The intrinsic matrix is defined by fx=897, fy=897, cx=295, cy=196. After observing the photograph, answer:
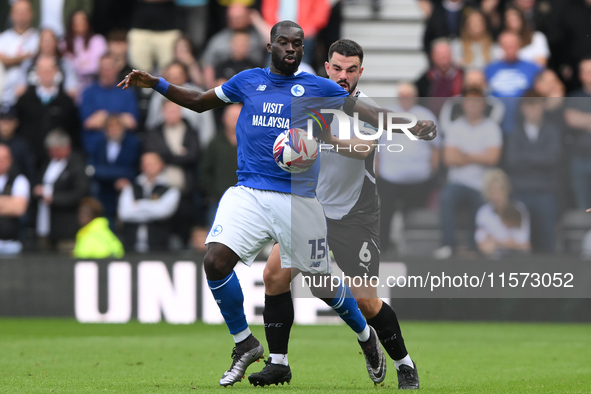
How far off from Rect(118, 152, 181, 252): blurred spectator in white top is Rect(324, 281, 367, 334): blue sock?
6.08 metres

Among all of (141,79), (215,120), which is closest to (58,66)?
(215,120)

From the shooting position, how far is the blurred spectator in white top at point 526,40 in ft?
42.3

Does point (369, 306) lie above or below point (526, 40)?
below

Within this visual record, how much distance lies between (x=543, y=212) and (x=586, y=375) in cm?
414

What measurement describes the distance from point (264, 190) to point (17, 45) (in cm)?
899

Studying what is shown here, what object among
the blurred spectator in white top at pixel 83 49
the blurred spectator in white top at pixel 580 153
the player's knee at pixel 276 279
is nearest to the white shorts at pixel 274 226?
the player's knee at pixel 276 279

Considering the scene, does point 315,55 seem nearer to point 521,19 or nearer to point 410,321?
point 521,19

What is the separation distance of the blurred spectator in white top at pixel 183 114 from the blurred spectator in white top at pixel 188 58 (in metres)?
0.31

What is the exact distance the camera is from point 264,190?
19.9 ft

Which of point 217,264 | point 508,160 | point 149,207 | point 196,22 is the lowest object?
point 149,207

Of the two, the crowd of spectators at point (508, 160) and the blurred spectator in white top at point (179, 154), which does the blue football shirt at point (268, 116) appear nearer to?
the crowd of spectators at point (508, 160)

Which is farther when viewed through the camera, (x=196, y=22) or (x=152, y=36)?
(x=196, y=22)

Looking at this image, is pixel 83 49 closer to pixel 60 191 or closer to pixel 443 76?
pixel 60 191

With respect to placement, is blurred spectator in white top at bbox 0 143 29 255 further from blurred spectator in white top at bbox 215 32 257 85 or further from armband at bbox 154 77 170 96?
armband at bbox 154 77 170 96
